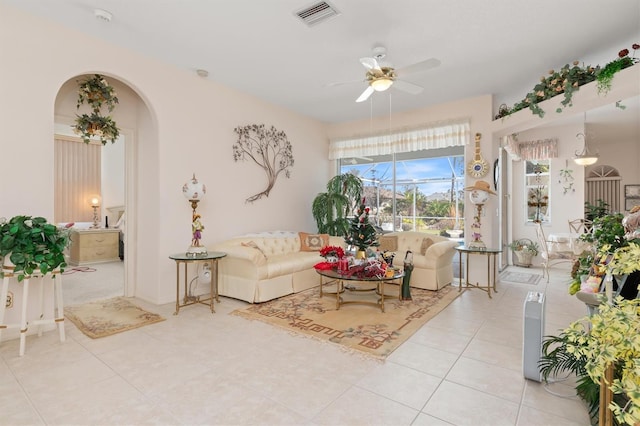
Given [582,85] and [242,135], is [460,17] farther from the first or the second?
[242,135]

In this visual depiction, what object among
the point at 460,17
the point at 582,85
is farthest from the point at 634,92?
the point at 460,17

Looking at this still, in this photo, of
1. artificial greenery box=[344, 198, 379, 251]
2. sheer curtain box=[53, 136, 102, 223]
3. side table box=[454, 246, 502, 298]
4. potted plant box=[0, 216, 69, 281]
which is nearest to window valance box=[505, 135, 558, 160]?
side table box=[454, 246, 502, 298]

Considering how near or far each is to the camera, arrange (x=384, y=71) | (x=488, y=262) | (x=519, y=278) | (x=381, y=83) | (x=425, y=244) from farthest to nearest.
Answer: (x=519, y=278), (x=425, y=244), (x=488, y=262), (x=381, y=83), (x=384, y=71)

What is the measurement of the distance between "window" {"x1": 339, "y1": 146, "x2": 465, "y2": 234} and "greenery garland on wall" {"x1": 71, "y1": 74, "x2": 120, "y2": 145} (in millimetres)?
4307

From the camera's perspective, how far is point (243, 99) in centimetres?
529

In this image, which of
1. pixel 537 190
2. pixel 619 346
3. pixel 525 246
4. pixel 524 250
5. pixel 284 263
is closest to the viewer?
pixel 619 346

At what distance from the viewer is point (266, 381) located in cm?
236

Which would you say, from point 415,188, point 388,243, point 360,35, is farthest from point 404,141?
point 360,35

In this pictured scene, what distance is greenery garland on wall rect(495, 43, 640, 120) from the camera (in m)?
3.26

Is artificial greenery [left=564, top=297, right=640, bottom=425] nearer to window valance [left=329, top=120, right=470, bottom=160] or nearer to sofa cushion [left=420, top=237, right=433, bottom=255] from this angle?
sofa cushion [left=420, top=237, right=433, bottom=255]

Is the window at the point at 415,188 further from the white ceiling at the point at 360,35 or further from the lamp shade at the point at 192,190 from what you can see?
the lamp shade at the point at 192,190

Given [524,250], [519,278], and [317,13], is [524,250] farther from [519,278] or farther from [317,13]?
[317,13]

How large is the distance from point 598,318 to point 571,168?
24.0ft

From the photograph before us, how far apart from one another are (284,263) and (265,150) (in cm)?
213
